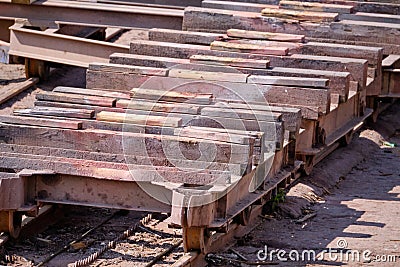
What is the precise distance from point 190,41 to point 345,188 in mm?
2447

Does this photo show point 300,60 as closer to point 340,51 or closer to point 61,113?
point 340,51

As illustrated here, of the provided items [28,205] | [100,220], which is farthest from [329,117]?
[28,205]

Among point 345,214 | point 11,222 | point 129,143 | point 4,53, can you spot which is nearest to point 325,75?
point 345,214

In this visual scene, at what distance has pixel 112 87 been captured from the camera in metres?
11.0

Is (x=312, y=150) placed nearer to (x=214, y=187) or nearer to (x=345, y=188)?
(x=345, y=188)

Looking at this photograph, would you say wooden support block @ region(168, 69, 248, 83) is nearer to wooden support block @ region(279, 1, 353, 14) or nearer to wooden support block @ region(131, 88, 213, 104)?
wooden support block @ region(131, 88, 213, 104)

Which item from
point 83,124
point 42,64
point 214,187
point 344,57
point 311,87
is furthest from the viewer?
point 42,64

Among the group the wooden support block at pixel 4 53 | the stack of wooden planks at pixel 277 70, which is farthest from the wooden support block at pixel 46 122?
the wooden support block at pixel 4 53

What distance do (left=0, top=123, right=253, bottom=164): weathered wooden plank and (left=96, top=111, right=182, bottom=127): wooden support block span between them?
0.82 ft

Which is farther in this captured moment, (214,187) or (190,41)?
(190,41)

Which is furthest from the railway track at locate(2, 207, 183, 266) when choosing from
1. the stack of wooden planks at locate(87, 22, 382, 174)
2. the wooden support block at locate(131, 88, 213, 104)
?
the stack of wooden planks at locate(87, 22, 382, 174)

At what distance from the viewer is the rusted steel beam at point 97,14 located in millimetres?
13102

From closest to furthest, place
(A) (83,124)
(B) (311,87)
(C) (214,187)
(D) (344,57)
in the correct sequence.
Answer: (C) (214,187), (A) (83,124), (B) (311,87), (D) (344,57)

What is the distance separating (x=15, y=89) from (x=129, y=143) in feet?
14.8
